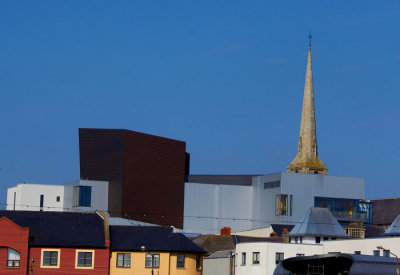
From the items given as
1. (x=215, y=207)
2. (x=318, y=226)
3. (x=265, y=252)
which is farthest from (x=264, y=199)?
(x=265, y=252)

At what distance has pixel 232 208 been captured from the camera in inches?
6467

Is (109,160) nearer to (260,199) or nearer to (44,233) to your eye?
(260,199)

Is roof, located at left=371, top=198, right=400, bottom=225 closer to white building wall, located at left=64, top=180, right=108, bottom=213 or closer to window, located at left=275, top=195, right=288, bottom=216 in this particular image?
window, located at left=275, top=195, right=288, bottom=216

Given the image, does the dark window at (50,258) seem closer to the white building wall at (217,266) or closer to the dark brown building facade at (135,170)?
the white building wall at (217,266)

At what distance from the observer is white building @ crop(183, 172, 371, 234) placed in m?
158

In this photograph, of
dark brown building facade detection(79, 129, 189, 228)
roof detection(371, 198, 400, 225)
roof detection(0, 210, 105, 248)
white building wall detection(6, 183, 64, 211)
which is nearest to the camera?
roof detection(0, 210, 105, 248)

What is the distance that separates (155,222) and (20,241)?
64211 millimetres

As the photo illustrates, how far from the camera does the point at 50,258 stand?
87.9m

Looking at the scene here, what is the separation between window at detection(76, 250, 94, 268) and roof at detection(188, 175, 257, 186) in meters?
81.4

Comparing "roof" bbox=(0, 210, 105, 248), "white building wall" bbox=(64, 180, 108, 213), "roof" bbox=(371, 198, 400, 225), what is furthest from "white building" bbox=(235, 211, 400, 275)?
"roof" bbox=(371, 198, 400, 225)

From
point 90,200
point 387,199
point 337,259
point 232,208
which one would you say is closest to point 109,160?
point 90,200

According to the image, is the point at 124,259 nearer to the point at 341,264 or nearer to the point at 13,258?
the point at 13,258

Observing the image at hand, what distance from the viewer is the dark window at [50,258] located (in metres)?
87.7

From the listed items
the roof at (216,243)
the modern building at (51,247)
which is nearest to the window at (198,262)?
the modern building at (51,247)
